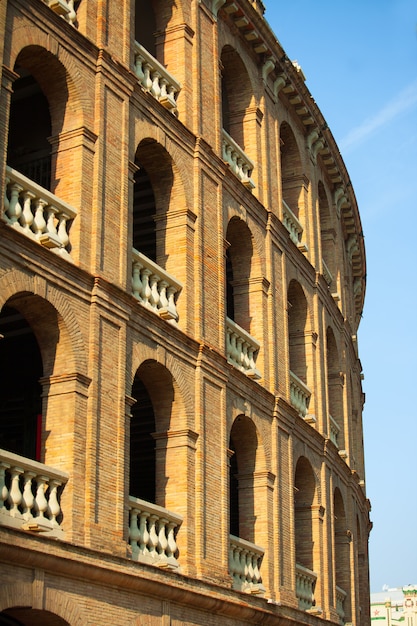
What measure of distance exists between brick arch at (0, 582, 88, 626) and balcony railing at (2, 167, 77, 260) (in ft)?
17.9

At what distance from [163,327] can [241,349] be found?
4611 millimetres

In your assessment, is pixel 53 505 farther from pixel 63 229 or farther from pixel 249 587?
pixel 249 587

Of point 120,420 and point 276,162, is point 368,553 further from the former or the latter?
point 120,420

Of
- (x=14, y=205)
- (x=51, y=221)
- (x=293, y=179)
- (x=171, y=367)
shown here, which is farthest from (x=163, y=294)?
(x=293, y=179)

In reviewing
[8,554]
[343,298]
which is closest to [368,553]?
[343,298]

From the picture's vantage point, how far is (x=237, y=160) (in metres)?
27.5

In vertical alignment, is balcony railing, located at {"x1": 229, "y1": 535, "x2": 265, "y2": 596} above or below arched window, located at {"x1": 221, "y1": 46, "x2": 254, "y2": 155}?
below

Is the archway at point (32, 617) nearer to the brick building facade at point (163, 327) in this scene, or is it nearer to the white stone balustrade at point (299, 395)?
the brick building facade at point (163, 327)

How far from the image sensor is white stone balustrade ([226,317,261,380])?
2498 centimetres

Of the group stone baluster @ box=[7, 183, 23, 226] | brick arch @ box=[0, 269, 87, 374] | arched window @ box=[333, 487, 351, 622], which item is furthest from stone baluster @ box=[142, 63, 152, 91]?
arched window @ box=[333, 487, 351, 622]

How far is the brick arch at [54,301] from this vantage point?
56.9ft

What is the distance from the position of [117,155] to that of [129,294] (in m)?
2.78

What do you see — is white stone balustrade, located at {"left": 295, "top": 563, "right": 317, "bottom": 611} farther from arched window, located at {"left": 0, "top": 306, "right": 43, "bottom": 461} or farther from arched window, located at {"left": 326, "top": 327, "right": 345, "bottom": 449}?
arched window, located at {"left": 0, "top": 306, "right": 43, "bottom": 461}

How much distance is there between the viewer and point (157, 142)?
22.9 m
